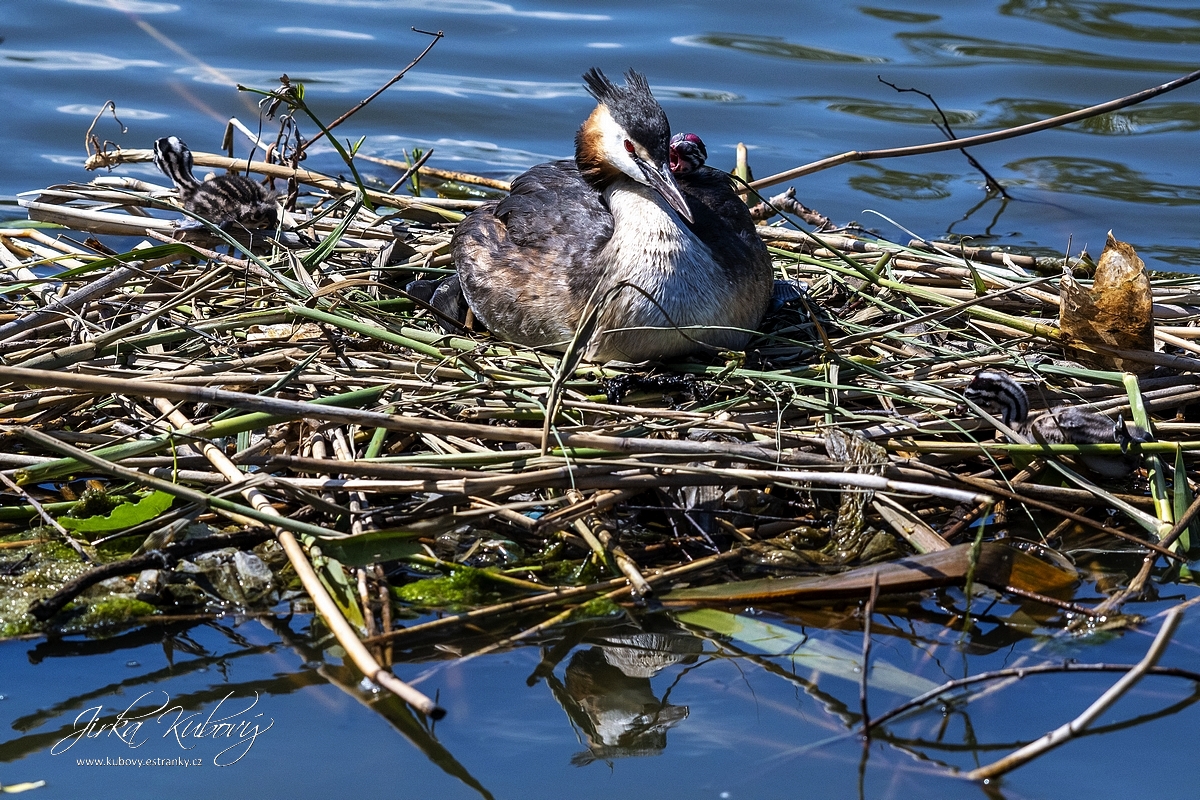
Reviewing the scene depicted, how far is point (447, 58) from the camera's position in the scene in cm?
942

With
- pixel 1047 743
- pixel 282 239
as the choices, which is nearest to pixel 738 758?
pixel 1047 743

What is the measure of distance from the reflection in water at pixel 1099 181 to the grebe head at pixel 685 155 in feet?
11.1

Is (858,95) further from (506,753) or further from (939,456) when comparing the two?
(506,753)

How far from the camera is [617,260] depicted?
429cm

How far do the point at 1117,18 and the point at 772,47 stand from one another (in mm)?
2805

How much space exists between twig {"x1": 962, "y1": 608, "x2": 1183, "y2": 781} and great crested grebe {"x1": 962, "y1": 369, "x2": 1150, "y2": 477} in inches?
46.2

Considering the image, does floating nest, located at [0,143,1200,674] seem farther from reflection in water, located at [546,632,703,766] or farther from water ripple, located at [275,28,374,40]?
water ripple, located at [275,28,374,40]

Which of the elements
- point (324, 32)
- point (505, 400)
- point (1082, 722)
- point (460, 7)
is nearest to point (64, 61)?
point (324, 32)

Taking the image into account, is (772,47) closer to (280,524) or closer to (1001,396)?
(1001,396)

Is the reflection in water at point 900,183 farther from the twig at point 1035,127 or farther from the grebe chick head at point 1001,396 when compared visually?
the grebe chick head at point 1001,396

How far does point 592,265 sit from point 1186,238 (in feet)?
13.0

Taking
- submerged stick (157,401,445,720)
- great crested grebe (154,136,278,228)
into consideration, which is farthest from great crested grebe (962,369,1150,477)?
great crested grebe (154,136,278,228)

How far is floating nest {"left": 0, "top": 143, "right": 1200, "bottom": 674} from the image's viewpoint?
10.8 ft

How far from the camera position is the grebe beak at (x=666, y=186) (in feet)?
13.9
